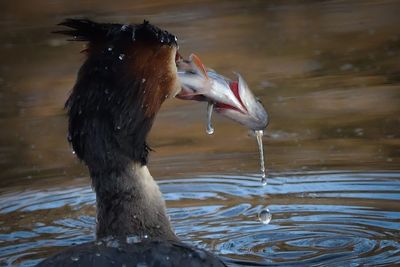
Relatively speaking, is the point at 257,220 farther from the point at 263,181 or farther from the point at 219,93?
the point at 219,93

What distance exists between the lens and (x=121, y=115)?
5586 mm

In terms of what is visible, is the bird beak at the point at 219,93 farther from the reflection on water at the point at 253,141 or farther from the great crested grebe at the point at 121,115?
the reflection on water at the point at 253,141

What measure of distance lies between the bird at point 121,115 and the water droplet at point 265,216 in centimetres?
93

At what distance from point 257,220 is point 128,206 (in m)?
1.13

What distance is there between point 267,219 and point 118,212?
119 cm

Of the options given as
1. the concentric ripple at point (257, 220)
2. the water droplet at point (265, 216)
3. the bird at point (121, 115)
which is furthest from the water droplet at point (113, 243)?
the water droplet at point (265, 216)

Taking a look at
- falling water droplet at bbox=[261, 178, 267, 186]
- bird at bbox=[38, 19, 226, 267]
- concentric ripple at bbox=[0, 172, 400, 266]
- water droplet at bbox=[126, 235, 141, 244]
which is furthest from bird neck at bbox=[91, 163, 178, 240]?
falling water droplet at bbox=[261, 178, 267, 186]

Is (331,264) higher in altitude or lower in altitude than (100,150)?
lower

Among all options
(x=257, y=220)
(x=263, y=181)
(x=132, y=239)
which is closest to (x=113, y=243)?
(x=132, y=239)

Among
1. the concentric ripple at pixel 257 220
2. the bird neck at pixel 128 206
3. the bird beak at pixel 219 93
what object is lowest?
the concentric ripple at pixel 257 220

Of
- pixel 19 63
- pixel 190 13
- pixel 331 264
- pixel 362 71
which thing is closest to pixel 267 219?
pixel 331 264

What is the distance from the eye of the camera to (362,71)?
9.98 m

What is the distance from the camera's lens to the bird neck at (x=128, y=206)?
5.68 meters

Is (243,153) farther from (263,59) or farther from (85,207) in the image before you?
(263,59)
